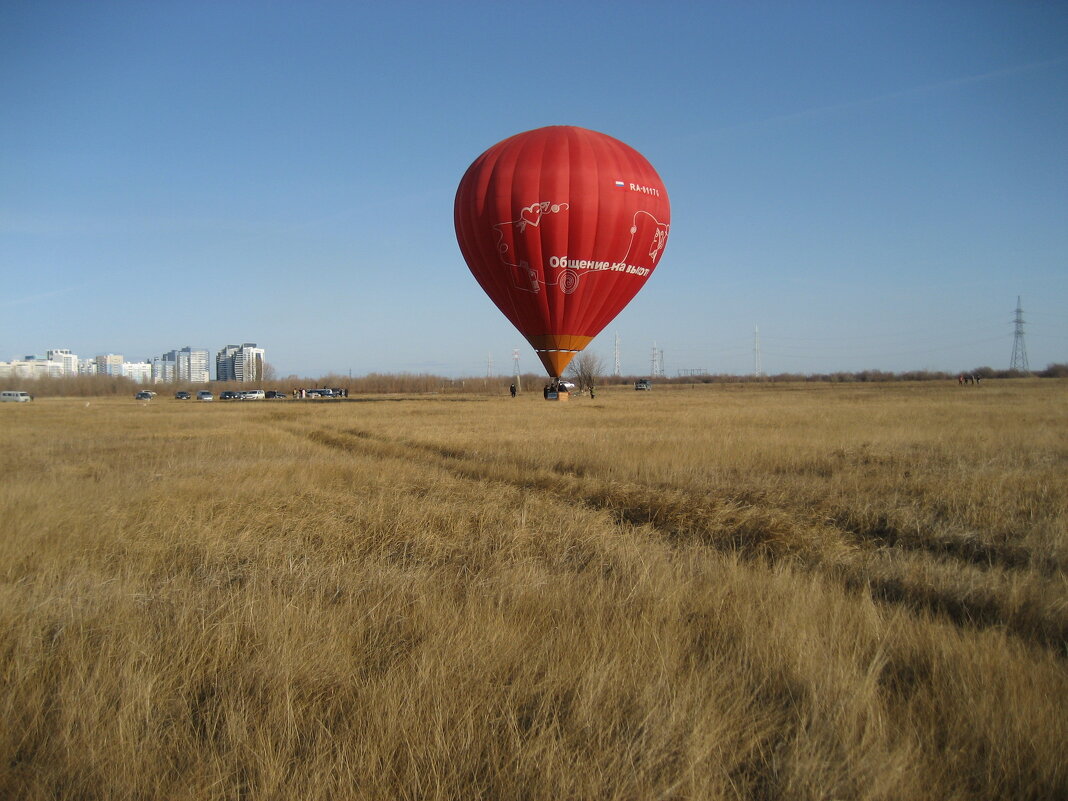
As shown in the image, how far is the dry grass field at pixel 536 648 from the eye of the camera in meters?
2.67

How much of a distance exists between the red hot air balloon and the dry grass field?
1946 centimetres

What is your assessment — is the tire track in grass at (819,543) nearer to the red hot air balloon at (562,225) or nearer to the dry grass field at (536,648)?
the dry grass field at (536,648)

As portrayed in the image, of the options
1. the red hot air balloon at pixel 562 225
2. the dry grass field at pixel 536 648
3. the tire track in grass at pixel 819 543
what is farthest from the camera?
the red hot air balloon at pixel 562 225

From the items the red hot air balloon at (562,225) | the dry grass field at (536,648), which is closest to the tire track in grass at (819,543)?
the dry grass field at (536,648)

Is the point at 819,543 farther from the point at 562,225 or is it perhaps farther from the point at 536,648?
the point at 562,225

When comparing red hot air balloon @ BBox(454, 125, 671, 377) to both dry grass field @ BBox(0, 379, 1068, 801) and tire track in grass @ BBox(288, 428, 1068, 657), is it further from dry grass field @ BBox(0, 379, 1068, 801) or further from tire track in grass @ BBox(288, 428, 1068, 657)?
dry grass field @ BBox(0, 379, 1068, 801)

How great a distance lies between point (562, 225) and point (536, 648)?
24249mm

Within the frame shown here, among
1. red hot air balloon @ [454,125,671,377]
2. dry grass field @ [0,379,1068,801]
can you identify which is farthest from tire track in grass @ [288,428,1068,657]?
red hot air balloon @ [454,125,671,377]

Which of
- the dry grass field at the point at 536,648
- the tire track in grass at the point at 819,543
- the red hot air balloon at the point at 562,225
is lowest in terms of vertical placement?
the tire track in grass at the point at 819,543

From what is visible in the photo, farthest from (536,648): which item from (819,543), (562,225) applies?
(562,225)

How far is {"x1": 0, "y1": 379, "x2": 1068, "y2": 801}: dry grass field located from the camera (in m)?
2.67

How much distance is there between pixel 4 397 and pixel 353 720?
90752 millimetres

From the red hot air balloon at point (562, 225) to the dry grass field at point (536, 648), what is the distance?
1946cm

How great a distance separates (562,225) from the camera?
26531mm
